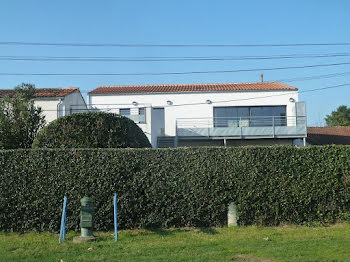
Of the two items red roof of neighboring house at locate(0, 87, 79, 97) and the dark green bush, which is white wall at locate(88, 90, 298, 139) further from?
the dark green bush

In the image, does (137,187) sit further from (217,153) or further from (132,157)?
(217,153)

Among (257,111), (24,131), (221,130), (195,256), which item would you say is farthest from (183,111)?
(195,256)

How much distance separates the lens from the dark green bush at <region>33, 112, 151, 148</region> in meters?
9.99

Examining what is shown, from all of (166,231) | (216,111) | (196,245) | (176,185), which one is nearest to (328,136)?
(216,111)

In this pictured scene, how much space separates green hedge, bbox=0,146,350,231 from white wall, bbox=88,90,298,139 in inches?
574

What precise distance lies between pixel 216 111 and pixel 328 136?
990 cm

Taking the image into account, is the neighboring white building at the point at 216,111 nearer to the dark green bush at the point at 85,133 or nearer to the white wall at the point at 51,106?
the white wall at the point at 51,106

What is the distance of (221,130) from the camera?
22.7 m

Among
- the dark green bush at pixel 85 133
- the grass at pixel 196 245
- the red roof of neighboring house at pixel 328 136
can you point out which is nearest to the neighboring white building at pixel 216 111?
the red roof of neighboring house at pixel 328 136

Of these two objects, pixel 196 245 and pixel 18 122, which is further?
pixel 18 122

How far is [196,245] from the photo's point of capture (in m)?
7.43

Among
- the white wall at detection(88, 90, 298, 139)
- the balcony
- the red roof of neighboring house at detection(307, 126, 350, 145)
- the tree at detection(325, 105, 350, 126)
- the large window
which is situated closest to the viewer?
the balcony

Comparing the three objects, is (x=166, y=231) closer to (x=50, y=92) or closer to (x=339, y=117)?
(x=50, y=92)

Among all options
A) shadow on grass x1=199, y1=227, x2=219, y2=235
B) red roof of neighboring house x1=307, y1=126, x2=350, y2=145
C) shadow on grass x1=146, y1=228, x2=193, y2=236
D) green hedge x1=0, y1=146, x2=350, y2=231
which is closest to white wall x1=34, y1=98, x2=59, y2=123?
green hedge x1=0, y1=146, x2=350, y2=231
